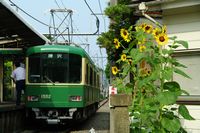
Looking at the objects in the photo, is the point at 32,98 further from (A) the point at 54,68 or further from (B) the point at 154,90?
(B) the point at 154,90

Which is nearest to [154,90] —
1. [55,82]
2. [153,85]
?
[153,85]

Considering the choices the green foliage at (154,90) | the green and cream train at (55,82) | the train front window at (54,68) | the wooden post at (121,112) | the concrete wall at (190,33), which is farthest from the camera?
the train front window at (54,68)

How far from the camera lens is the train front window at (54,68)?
18.7 meters

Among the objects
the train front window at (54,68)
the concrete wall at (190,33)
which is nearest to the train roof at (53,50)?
the train front window at (54,68)

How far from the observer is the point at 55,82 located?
18625 millimetres

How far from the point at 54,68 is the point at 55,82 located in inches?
20.4

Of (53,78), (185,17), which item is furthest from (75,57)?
(185,17)

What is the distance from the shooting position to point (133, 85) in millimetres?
6383

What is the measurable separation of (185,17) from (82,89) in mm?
10282

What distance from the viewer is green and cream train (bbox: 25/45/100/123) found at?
1850 cm

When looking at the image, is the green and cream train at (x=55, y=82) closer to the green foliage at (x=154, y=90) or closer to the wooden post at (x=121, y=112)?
the green foliage at (x=154, y=90)

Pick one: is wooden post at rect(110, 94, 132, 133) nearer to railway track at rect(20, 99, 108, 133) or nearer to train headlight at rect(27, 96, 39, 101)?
train headlight at rect(27, 96, 39, 101)

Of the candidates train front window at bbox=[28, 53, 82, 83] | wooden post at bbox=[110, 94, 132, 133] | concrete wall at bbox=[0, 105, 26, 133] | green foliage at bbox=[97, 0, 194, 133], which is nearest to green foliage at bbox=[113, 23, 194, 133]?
green foliage at bbox=[97, 0, 194, 133]

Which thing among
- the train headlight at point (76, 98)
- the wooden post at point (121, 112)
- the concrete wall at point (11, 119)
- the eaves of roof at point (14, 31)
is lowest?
the concrete wall at point (11, 119)
